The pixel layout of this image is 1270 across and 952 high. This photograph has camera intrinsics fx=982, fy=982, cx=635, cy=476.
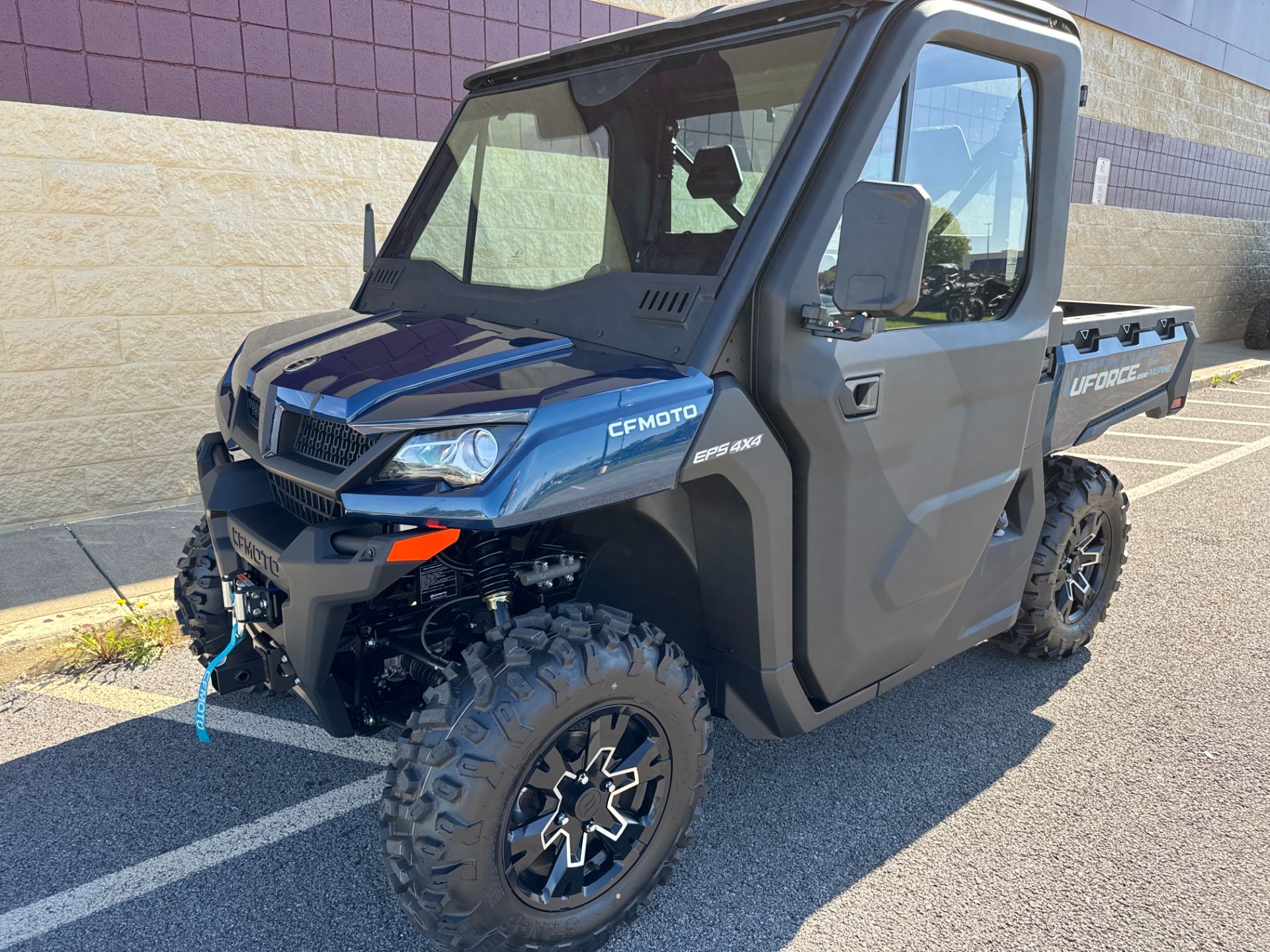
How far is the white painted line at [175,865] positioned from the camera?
102 inches

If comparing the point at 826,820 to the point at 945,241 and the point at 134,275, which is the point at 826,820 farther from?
the point at 134,275

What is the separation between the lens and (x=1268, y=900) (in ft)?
8.87

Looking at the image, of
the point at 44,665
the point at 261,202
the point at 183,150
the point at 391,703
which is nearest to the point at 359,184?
the point at 261,202

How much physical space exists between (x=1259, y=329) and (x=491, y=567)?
659 inches

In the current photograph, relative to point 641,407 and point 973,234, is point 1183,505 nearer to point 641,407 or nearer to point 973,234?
point 973,234

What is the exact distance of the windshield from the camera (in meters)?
2.58

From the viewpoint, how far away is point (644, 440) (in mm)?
2221

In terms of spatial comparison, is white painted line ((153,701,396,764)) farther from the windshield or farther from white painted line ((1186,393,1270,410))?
white painted line ((1186,393,1270,410))

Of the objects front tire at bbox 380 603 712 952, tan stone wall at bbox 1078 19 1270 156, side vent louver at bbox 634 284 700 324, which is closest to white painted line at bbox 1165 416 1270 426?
tan stone wall at bbox 1078 19 1270 156

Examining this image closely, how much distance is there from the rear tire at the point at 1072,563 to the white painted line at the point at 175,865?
258 centimetres

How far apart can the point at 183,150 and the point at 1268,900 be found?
622 cm

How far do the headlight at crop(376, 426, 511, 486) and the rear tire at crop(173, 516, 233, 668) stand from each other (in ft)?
4.99

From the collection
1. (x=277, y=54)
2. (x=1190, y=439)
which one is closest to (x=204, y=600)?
(x=277, y=54)

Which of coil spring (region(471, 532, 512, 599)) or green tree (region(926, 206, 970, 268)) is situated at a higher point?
green tree (region(926, 206, 970, 268))
